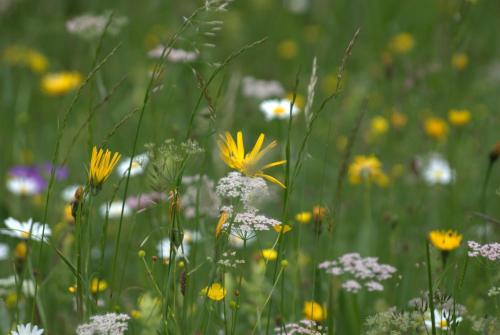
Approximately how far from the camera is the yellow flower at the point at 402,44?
412 centimetres

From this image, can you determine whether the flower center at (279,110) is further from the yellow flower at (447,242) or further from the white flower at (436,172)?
the yellow flower at (447,242)

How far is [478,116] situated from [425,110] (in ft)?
1.31

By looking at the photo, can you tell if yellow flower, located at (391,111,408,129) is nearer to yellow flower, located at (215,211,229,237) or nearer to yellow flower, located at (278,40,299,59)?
yellow flower, located at (278,40,299,59)

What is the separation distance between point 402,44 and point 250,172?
3.18m

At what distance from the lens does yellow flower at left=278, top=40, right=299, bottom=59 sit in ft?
14.6

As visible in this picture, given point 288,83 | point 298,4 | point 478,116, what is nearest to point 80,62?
point 288,83

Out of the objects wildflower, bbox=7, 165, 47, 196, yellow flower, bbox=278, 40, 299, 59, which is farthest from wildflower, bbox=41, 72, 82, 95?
yellow flower, bbox=278, 40, 299, 59

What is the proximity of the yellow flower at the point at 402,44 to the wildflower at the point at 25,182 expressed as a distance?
194cm

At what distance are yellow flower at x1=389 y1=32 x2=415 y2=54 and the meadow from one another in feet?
0.05

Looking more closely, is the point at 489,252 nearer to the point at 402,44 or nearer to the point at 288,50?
the point at 402,44

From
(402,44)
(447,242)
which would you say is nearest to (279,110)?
(447,242)

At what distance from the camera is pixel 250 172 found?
1284 mm

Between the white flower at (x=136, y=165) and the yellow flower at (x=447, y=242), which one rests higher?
the white flower at (x=136, y=165)

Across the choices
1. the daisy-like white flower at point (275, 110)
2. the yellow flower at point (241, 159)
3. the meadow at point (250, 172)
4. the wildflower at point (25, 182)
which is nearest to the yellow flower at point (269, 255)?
the meadow at point (250, 172)
